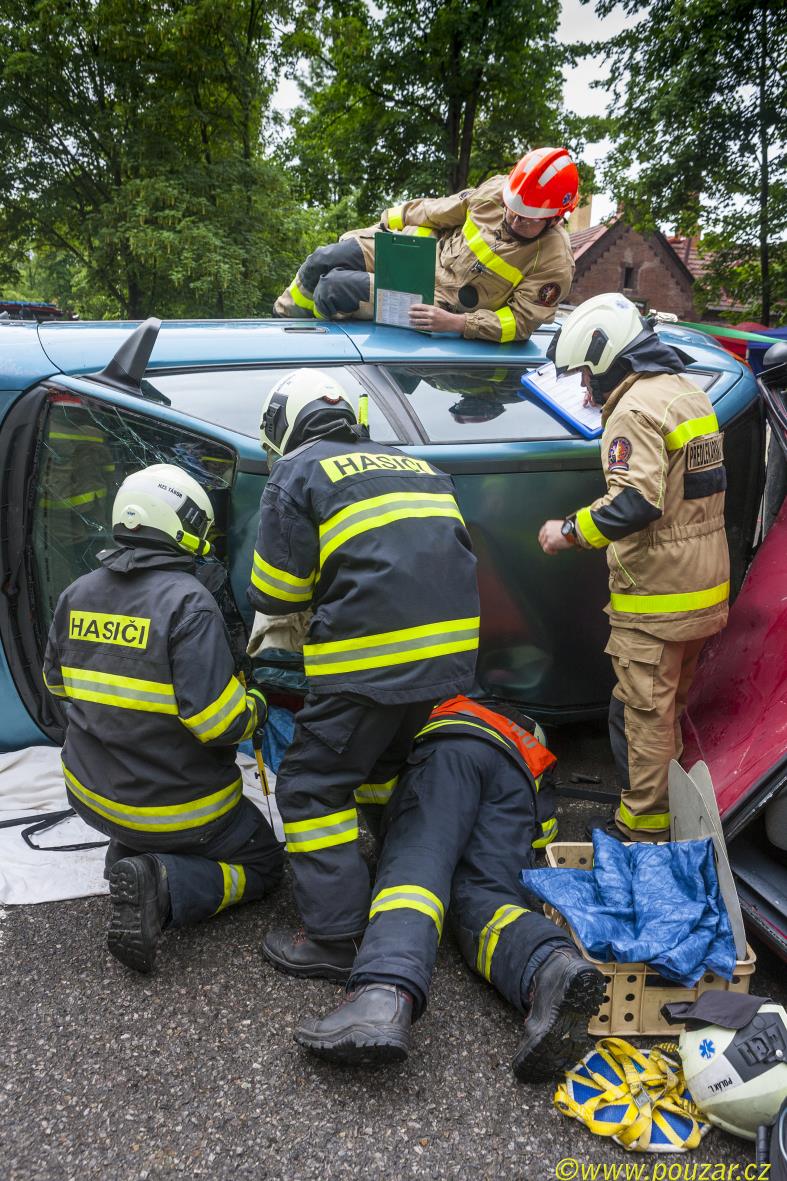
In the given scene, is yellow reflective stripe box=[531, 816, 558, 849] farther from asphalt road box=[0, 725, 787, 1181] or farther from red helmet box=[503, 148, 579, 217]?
red helmet box=[503, 148, 579, 217]

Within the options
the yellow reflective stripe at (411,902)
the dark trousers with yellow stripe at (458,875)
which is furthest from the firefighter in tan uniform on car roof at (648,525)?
the yellow reflective stripe at (411,902)

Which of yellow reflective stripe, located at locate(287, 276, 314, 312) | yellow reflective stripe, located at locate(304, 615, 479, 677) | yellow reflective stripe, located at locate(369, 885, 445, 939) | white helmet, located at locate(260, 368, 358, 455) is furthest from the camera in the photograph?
yellow reflective stripe, located at locate(287, 276, 314, 312)

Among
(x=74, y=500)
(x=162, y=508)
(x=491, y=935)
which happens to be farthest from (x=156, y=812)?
(x=74, y=500)

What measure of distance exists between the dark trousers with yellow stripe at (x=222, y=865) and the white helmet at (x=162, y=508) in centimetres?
84

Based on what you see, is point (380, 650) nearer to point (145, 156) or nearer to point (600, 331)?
point (600, 331)

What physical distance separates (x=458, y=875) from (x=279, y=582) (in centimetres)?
97

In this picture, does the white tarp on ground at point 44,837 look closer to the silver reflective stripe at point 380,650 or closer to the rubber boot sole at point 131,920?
the rubber boot sole at point 131,920

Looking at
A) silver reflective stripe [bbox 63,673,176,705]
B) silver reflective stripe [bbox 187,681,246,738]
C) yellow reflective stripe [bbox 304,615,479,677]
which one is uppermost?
yellow reflective stripe [bbox 304,615,479,677]

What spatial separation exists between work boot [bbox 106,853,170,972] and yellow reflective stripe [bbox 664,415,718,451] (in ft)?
6.57

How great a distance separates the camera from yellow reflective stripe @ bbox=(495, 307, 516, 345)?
12.1 feet

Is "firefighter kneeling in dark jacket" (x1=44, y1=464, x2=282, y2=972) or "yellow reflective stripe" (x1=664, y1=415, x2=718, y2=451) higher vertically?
"yellow reflective stripe" (x1=664, y1=415, x2=718, y2=451)

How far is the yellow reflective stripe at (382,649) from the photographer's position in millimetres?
2299

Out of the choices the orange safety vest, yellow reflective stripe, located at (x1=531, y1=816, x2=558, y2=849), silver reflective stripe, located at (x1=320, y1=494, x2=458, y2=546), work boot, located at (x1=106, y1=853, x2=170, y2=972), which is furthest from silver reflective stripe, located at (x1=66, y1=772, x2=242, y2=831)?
yellow reflective stripe, located at (x1=531, y1=816, x2=558, y2=849)

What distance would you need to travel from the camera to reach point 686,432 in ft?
9.14
